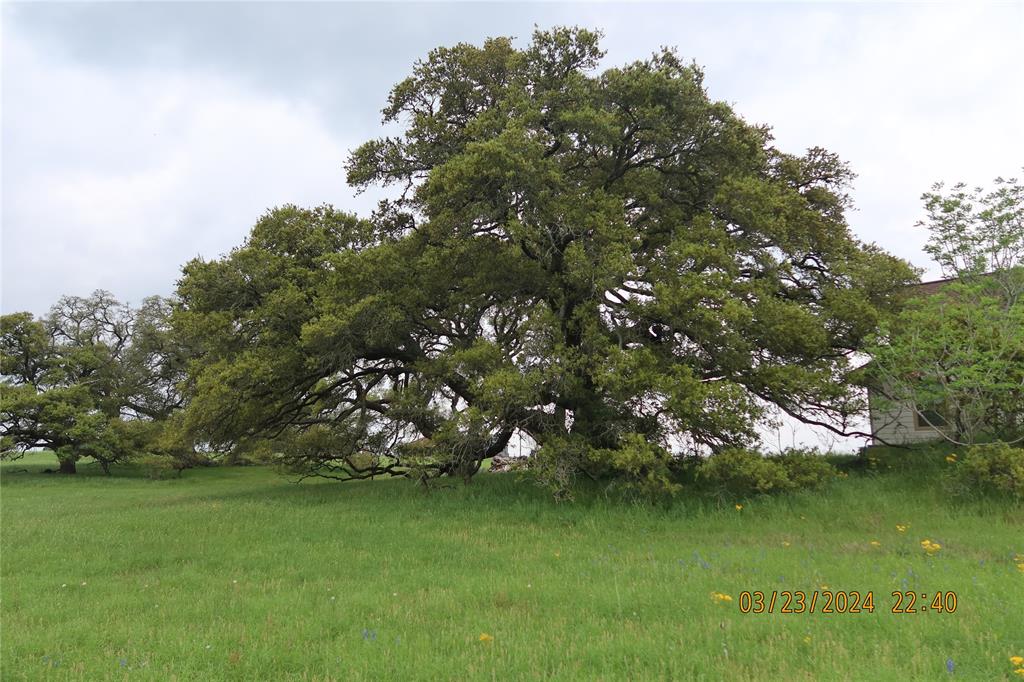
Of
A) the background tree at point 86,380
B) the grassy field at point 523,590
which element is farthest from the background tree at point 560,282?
the background tree at point 86,380

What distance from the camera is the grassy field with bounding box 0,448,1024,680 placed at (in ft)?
15.1

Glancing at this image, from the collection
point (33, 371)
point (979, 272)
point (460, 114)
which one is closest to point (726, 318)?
point (979, 272)

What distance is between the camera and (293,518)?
514 inches

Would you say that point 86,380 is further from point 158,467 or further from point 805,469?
point 805,469

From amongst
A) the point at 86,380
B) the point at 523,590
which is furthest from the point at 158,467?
the point at 523,590

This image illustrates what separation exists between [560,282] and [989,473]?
954 centimetres

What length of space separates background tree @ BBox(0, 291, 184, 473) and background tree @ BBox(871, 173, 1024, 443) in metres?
31.7

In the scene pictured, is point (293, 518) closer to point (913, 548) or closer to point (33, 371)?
point (913, 548)

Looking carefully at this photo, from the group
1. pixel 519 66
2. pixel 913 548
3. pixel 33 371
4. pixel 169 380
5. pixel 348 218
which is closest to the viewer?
pixel 913 548

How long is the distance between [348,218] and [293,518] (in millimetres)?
9246
